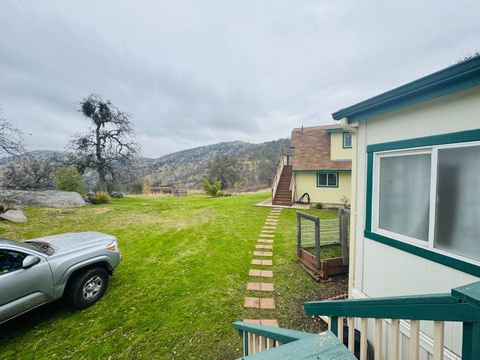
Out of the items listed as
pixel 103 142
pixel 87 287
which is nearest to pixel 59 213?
pixel 87 287

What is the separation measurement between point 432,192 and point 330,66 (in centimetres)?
1292

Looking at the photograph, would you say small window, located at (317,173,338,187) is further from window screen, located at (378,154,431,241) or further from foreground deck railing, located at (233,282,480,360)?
foreground deck railing, located at (233,282,480,360)

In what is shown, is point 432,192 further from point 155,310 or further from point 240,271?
point 155,310

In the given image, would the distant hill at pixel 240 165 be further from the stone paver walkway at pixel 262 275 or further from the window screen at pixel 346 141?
the stone paver walkway at pixel 262 275

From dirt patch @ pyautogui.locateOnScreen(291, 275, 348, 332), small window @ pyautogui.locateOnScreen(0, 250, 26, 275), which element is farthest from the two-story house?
small window @ pyautogui.locateOnScreen(0, 250, 26, 275)

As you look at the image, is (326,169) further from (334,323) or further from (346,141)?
(334,323)

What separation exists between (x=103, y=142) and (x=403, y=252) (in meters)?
21.2

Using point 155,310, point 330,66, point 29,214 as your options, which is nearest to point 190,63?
point 330,66

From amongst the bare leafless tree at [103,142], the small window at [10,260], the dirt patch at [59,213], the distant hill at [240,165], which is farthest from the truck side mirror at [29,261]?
the distant hill at [240,165]

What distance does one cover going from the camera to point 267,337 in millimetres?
1501

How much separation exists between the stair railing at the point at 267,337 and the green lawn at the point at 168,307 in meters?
0.94

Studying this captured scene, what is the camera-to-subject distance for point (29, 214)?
9.01 meters

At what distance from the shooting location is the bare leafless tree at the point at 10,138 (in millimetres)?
9094

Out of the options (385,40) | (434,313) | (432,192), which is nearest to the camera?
(434,313)
